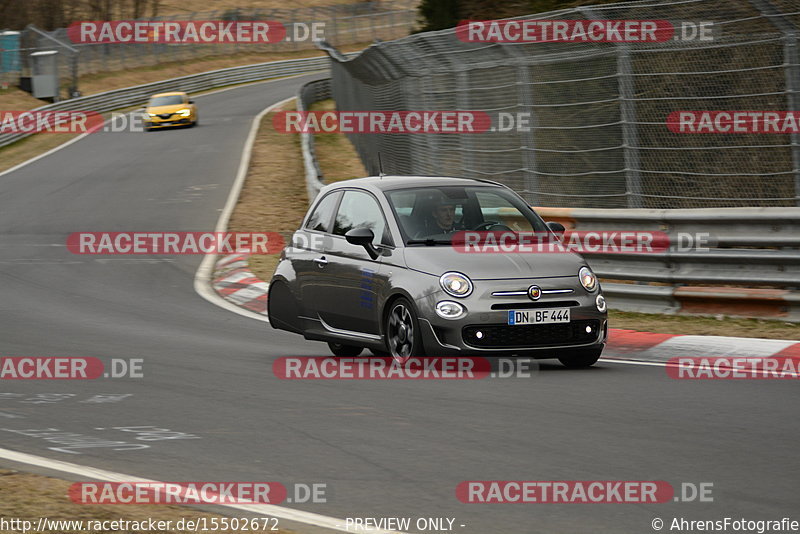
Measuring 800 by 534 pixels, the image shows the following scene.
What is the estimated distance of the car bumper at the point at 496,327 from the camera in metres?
9.60

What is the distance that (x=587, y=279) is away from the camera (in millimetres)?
10008

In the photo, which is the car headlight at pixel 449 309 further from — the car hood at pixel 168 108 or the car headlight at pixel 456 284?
the car hood at pixel 168 108

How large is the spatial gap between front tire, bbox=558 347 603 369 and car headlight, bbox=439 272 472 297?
1055 millimetres

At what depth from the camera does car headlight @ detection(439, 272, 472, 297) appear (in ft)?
31.7

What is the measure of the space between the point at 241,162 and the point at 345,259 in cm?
2321

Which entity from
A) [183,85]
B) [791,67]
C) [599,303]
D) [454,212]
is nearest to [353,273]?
[454,212]

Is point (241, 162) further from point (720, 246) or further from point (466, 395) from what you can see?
point (466, 395)

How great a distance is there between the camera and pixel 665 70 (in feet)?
47.8

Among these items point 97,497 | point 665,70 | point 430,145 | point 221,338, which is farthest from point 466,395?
point 430,145

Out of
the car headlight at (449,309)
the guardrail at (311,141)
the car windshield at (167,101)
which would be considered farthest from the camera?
the car windshield at (167,101)

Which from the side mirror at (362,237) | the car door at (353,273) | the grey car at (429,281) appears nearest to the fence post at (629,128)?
the grey car at (429,281)

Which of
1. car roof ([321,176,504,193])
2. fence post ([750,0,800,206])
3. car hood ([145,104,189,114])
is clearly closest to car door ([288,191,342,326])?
car roof ([321,176,504,193])

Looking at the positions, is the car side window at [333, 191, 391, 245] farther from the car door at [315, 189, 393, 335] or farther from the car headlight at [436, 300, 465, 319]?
the car headlight at [436, 300, 465, 319]

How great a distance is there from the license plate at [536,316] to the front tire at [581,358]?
0.48m
